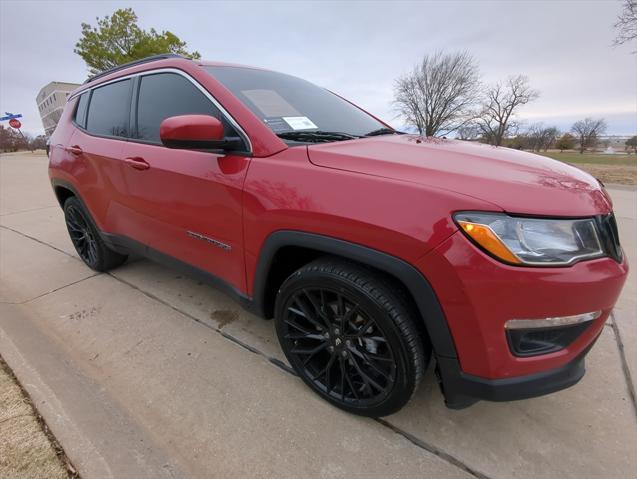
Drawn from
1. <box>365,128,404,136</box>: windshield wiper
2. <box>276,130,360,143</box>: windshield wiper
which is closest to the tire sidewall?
<box>276,130,360,143</box>: windshield wiper

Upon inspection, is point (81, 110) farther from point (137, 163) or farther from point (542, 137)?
point (542, 137)

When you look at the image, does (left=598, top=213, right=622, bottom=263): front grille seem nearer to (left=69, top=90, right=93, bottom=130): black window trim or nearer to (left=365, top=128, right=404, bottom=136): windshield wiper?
(left=365, top=128, right=404, bottom=136): windshield wiper

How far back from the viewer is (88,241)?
3213 mm

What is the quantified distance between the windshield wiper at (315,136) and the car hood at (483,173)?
0.16 m

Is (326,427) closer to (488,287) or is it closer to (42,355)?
(488,287)

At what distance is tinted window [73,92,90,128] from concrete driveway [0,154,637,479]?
1.63 m

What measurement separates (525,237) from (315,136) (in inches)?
43.8

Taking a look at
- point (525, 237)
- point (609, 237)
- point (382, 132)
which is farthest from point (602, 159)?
point (525, 237)

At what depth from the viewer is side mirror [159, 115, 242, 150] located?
5.00 feet

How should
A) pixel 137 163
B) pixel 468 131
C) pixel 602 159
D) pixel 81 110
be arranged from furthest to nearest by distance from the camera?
1. pixel 468 131
2. pixel 602 159
3. pixel 81 110
4. pixel 137 163

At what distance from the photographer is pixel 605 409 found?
66.6 inches

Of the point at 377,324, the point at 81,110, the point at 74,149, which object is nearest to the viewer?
the point at 377,324

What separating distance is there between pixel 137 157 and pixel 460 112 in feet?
110

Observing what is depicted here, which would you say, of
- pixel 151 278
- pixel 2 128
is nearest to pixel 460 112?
pixel 151 278
